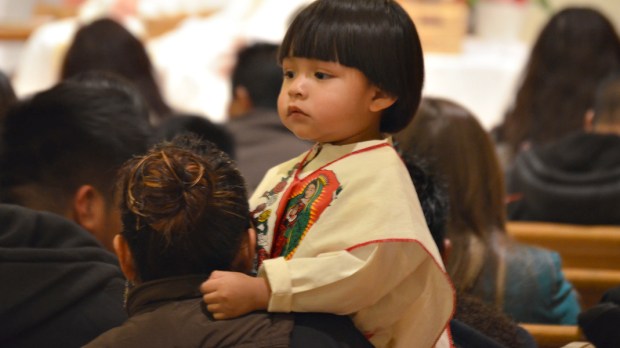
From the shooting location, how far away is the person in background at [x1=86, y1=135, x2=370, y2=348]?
161 cm

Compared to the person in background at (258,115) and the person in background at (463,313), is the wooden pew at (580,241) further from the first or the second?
the person in background at (463,313)

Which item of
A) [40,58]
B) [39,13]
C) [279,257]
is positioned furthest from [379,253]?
[39,13]

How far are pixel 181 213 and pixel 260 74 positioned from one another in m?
2.46

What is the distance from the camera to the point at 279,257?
1691 millimetres

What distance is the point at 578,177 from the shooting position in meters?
3.64

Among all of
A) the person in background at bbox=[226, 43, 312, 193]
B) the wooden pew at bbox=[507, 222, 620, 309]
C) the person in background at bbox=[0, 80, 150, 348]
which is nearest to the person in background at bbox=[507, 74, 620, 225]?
the wooden pew at bbox=[507, 222, 620, 309]

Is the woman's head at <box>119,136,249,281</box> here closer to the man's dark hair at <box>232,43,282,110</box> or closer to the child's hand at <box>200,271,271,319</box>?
the child's hand at <box>200,271,271,319</box>

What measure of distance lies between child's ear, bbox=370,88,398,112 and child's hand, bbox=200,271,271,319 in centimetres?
34

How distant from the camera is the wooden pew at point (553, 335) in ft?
7.95

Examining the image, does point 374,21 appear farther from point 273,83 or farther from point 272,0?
point 272,0

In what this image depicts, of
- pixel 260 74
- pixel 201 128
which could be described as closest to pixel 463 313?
pixel 201 128

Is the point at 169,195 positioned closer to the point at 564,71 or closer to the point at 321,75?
the point at 321,75

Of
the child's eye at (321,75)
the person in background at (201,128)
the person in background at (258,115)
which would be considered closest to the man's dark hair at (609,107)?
the person in background at (258,115)

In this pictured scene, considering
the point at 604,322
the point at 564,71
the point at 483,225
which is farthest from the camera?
the point at 564,71
